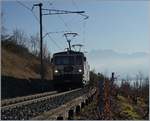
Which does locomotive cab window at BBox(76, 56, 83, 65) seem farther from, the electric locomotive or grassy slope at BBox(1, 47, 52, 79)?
grassy slope at BBox(1, 47, 52, 79)

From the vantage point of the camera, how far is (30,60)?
4334 cm

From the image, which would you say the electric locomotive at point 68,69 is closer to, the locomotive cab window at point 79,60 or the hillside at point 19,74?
the locomotive cab window at point 79,60

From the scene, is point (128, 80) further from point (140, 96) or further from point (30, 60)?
point (30, 60)

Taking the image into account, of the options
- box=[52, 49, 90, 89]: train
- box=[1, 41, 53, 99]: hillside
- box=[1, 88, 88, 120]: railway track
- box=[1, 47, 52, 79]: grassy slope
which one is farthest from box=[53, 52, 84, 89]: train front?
box=[1, 88, 88, 120]: railway track

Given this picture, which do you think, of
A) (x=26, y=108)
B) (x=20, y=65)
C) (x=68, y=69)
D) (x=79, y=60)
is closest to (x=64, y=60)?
(x=68, y=69)

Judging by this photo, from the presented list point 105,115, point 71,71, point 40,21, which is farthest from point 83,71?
point 105,115

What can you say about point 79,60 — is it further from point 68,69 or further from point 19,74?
point 19,74

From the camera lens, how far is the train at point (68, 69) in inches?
903

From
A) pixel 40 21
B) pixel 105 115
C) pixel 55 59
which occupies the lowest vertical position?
pixel 105 115

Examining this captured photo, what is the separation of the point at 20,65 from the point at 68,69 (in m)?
16.0

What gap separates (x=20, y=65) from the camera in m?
38.3

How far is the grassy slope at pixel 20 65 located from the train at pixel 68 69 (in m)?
8.29

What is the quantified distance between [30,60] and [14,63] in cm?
615

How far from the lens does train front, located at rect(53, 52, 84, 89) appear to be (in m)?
22.9
